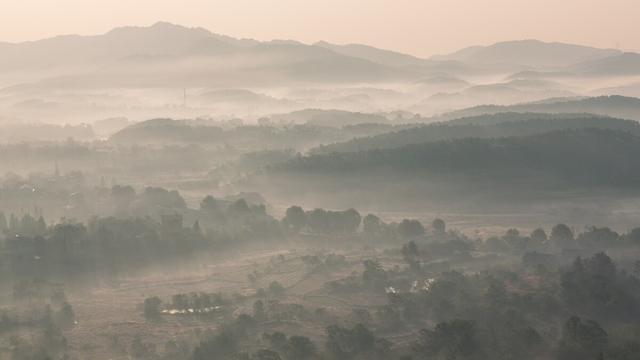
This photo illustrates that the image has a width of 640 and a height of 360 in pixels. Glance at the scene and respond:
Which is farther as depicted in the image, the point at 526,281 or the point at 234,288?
the point at 234,288

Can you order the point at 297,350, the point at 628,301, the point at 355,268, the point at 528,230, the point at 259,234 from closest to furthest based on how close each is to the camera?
1. the point at 297,350
2. the point at 628,301
3. the point at 355,268
4. the point at 259,234
5. the point at 528,230

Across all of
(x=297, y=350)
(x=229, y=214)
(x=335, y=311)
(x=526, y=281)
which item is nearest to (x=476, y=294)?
(x=526, y=281)

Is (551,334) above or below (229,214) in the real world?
below

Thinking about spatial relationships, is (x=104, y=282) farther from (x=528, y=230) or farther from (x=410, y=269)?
(x=528, y=230)

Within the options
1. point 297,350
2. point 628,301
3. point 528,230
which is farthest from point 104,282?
point 528,230

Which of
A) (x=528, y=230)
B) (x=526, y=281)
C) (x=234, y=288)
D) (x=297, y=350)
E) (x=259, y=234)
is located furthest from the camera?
(x=528, y=230)

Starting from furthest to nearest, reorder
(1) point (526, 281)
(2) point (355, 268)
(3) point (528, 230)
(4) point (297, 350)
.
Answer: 1. (3) point (528, 230)
2. (2) point (355, 268)
3. (1) point (526, 281)
4. (4) point (297, 350)

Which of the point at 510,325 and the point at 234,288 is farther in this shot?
→ the point at 234,288

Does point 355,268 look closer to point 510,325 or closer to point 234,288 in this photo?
point 234,288

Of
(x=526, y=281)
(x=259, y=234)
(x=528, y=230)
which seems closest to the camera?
(x=526, y=281)
